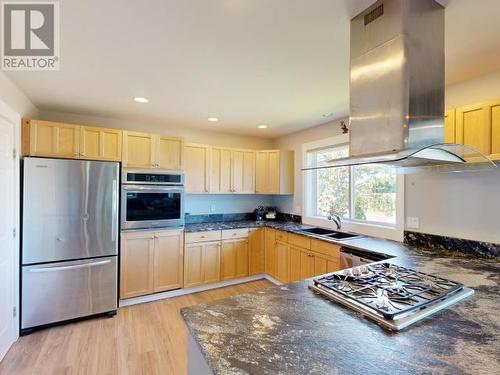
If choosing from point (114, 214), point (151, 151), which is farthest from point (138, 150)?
point (114, 214)

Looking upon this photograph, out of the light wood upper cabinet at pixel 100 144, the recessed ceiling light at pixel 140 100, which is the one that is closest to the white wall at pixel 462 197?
the recessed ceiling light at pixel 140 100

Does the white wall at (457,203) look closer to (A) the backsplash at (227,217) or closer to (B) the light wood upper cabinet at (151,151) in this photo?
(A) the backsplash at (227,217)

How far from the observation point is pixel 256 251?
13.0ft

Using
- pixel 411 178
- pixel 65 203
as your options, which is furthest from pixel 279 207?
pixel 65 203

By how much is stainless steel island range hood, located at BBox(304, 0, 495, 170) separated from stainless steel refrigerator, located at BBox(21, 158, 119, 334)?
2.60 meters

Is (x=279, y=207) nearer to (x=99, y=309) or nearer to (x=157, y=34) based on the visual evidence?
(x=99, y=309)

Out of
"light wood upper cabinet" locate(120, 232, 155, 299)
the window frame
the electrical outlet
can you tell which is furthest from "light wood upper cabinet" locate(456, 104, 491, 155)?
"light wood upper cabinet" locate(120, 232, 155, 299)

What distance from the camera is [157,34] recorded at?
162 centimetres

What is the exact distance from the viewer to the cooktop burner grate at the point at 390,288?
3.69 feet

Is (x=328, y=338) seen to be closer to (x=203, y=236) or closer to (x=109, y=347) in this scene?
(x=109, y=347)

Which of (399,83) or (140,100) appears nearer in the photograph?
(399,83)

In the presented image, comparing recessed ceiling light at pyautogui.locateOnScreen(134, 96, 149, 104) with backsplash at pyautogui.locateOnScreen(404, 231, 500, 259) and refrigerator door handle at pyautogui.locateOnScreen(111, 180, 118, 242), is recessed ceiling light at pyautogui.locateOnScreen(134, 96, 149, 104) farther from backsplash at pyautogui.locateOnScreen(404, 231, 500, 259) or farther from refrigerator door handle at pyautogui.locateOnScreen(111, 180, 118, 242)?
backsplash at pyautogui.locateOnScreen(404, 231, 500, 259)

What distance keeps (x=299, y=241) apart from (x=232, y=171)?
1.56m

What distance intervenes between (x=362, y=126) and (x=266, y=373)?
51.6 inches
